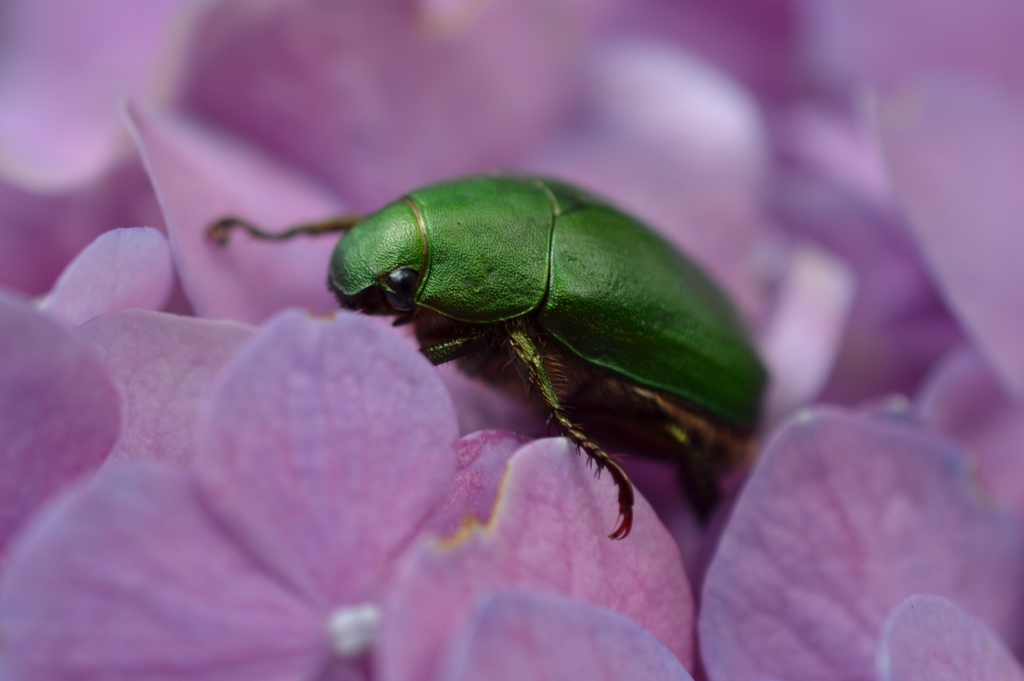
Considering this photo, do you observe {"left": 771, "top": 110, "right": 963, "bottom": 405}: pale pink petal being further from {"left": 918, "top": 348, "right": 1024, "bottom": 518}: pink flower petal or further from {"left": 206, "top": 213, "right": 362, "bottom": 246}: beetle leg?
{"left": 206, "top": 213, "right": 362, "bottom": 246}: beetle leg

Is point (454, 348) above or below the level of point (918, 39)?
below

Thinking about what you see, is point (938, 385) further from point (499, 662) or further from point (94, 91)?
point (94, 91)

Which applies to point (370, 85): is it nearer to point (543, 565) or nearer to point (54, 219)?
point (54, 219)

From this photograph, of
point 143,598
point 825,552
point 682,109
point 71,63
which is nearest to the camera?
point 143,598

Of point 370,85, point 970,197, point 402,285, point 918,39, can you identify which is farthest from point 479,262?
point 918,39

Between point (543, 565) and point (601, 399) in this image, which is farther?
point (601, 399)

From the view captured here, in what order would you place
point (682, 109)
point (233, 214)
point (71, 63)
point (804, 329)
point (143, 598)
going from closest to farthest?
1. point (143, 598)
2. point (233, 214)
3. point (804, 329)
4. point (682, 109)
5. point (71, 63)

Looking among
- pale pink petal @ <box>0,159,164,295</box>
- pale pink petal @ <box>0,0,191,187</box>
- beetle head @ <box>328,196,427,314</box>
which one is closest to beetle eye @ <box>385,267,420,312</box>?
beetle head @ <box>328,196,427,314</box>
